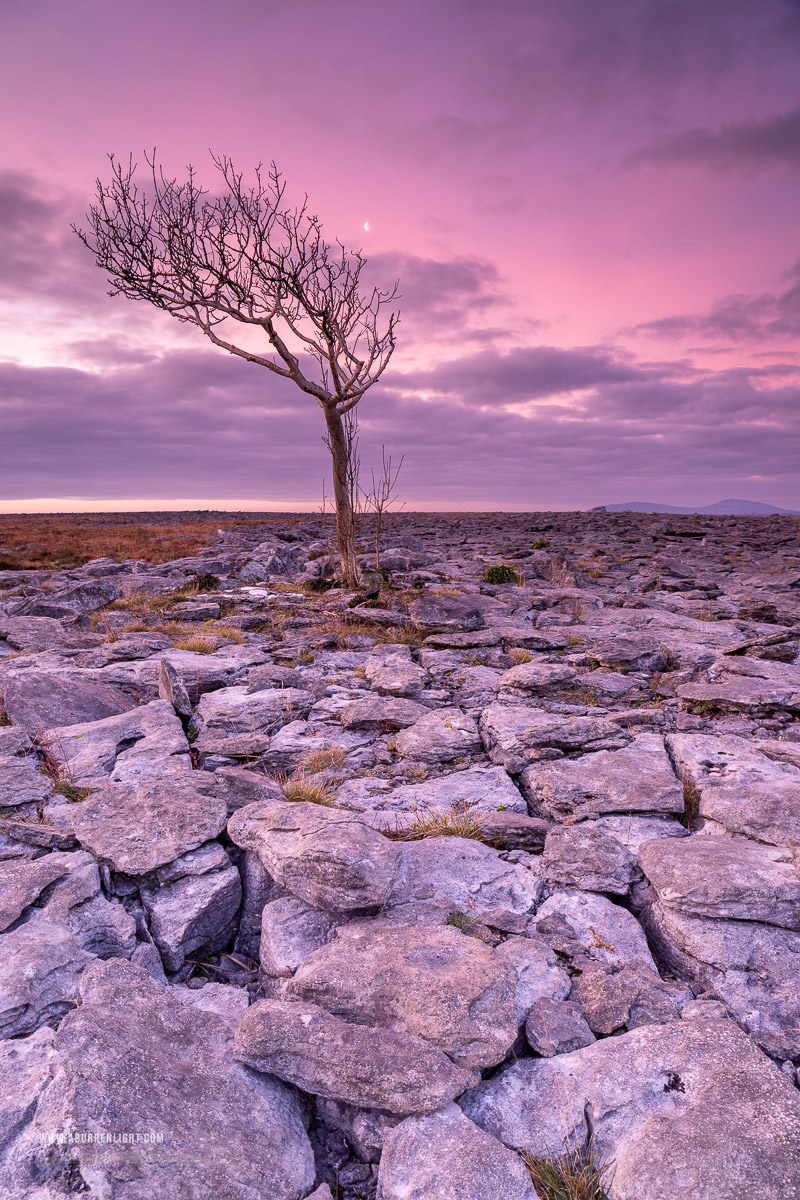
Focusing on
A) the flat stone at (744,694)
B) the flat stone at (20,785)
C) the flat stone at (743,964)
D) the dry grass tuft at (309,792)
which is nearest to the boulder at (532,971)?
the flat stone at (743,964)

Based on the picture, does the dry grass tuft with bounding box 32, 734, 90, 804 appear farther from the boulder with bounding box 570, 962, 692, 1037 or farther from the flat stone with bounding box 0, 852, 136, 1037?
the boulder with bounding box 570, 962, 692, 1037

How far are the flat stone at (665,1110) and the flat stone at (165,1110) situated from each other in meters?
0.91

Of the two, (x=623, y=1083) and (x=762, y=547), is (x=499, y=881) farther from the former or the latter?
(x=762, y=547)

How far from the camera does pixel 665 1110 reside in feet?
8.52

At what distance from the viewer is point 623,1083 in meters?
2.72

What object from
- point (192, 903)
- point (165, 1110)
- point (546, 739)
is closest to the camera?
point (165, 1110)

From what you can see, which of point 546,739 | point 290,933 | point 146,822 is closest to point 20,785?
point 146,822

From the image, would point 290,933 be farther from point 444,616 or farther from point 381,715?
point 444,616

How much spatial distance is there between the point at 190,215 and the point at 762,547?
27515 millimetres

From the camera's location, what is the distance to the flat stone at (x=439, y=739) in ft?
20.6

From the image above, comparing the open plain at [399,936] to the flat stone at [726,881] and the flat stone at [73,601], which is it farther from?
the flat stone at [73,601]

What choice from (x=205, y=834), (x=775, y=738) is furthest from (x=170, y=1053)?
(x=775, y=738)

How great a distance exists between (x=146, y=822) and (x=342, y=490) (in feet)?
41.8

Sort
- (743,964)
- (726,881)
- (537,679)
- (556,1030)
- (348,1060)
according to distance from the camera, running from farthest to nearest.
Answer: (537,679)
(726,881)
(743,964)
(556,1030)
(348,1060)
